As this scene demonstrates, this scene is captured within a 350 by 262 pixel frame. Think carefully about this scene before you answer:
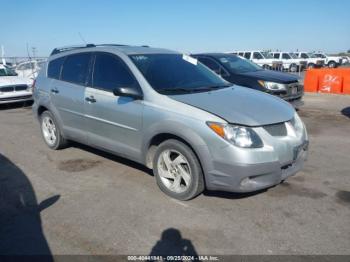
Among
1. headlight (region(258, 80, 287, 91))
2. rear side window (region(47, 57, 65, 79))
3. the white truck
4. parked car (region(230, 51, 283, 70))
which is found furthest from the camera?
the white truck

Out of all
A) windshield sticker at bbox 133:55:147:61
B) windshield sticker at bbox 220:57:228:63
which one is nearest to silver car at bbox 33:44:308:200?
windshield sticker at bbox 133:55:147:61

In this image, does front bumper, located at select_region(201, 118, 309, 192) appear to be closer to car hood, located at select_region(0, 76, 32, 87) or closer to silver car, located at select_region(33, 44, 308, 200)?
silver car, located at select_region(33, 44, 308, 200)

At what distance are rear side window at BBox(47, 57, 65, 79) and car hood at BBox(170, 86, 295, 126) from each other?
2.72 meters

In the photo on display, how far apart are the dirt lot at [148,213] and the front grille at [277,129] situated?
82cm

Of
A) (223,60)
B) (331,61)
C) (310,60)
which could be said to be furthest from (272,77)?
(331,61)

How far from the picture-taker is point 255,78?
8.69 metres

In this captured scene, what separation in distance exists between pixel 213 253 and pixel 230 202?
3.47 ft

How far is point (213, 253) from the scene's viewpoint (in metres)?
3.09

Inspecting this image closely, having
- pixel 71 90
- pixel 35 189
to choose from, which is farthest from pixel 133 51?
pixel 35 189

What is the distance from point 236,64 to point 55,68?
A: 5270mm

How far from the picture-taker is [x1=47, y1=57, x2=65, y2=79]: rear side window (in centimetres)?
592

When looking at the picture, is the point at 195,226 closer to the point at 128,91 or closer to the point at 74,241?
the point at 74,241

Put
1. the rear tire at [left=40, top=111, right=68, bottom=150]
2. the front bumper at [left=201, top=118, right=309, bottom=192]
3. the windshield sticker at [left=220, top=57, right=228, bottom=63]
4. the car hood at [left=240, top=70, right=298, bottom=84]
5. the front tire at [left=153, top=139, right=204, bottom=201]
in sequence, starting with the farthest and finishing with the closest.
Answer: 1. the windshield sticker at [left=220, top=57, right=228, bottom=63]
2. the car hood at [left=240, top=70, right=298, bottom=84]
3. the rear tire at [left=40, top=111, right=68, bottom=150]
4. the front tire at [left=153, top=139, right=204, bottom=201]
5. the front bumper at [left=201, top=118, right=309, bottom=192]

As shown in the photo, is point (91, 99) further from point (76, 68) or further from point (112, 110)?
point (76, 68)
